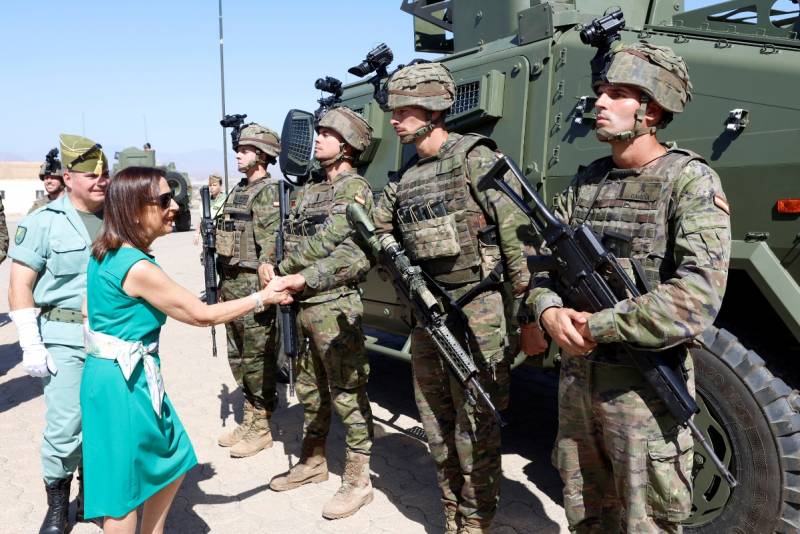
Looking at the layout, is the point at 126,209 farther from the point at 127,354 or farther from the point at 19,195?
the point at 19,195

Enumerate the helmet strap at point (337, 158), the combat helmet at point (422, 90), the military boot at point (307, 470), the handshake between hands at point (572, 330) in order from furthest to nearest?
1. the military boot at point (307, 470)
2. the helmet strap at point (337, 158)
3. the combat helmet at point (422, 90)
4. the handshake between hands at point (572, 330)

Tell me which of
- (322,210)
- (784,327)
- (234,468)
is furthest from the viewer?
(234,468)

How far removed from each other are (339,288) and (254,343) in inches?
43.4

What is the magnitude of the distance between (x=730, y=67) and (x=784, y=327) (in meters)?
1.22

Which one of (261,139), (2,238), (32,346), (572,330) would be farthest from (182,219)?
(572,330)

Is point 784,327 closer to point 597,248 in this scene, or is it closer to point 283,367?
point 597,248

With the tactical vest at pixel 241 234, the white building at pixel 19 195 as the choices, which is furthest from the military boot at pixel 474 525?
the white building at pixel 19 195

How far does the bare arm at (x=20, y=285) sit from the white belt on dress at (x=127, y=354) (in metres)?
0.92

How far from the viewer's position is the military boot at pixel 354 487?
3.64m

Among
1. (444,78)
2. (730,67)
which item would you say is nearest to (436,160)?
(444,78)

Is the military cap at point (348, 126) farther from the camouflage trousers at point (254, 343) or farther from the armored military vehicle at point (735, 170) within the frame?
the camouflage trousers at point (254, 343)

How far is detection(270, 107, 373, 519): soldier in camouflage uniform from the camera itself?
3.63 meters

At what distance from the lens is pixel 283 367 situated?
462 cm

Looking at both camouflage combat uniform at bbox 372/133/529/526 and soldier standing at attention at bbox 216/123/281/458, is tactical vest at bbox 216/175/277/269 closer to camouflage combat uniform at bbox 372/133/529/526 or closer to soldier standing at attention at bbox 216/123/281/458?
soldier standing at attention at bbox 216/123/281/458
